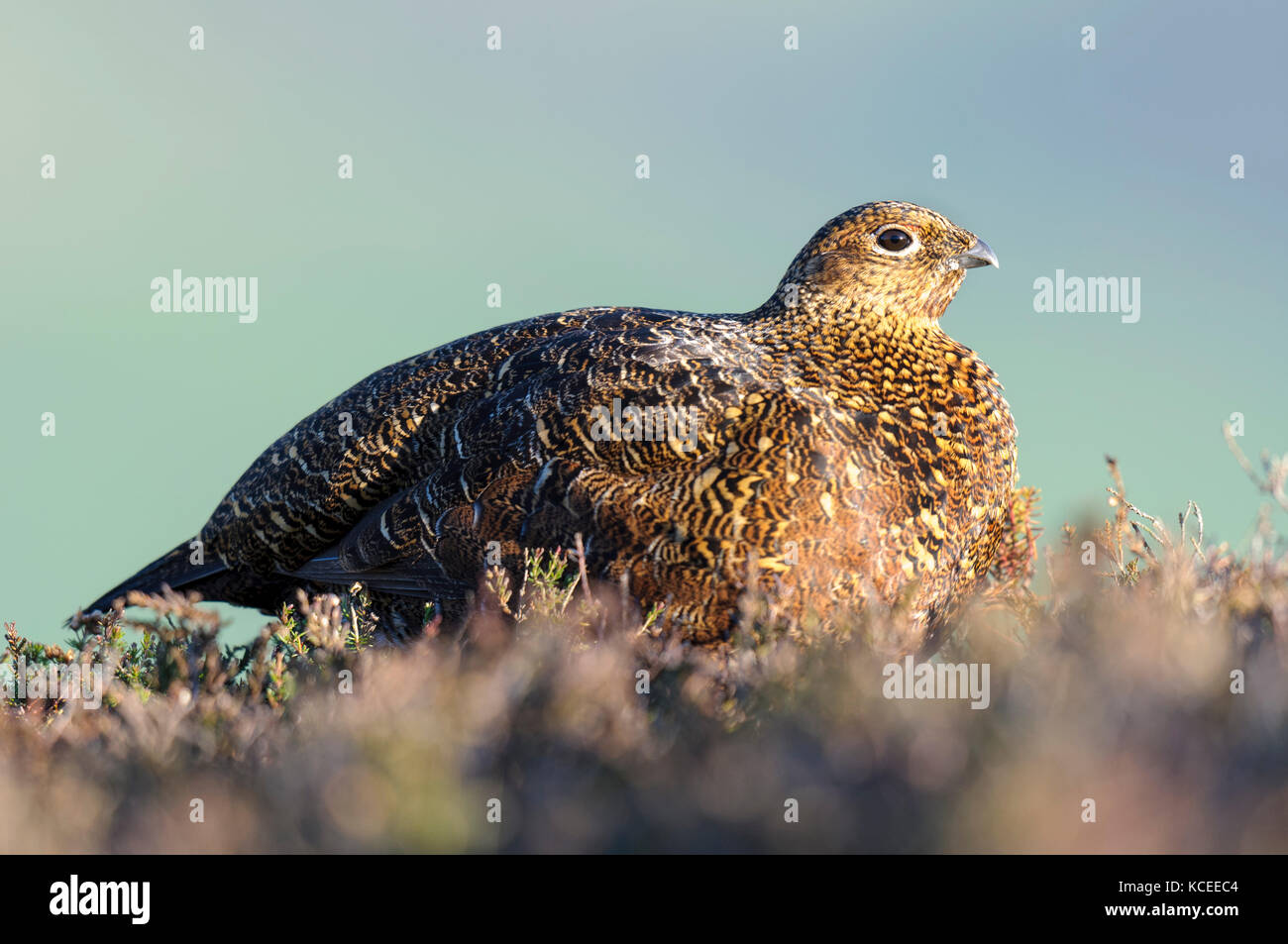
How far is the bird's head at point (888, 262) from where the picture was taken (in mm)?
5059

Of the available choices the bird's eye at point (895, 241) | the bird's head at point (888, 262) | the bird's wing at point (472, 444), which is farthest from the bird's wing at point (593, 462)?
the bird's eye at point (895, 241)

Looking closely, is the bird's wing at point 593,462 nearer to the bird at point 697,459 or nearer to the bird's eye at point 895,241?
the bird at point 697,459

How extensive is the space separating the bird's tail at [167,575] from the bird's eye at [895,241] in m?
3.79

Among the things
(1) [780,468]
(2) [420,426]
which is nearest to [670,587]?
(1) [780,468]

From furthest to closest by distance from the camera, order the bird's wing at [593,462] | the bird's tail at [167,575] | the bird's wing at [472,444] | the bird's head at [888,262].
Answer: the bird's tail at [167,575] → the bird's head at [888,262] → the bird's wing at [472,444] → the bird's wing at [593,462]

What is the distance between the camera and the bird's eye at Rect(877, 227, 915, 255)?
201 inches

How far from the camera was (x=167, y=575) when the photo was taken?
6062 mm

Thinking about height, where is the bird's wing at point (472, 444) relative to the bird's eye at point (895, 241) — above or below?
below

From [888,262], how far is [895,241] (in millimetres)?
115

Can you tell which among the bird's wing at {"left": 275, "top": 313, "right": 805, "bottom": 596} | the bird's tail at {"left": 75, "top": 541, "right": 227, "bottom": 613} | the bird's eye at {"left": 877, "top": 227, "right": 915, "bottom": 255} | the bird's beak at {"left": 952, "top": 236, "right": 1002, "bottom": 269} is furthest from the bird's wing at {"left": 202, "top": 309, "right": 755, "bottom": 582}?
the bird's beak at {"left": 952, "top": 236, "right": 1002, "bottom": 269}

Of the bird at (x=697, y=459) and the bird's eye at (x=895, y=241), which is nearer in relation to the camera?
the bird at (x=697, y=459)

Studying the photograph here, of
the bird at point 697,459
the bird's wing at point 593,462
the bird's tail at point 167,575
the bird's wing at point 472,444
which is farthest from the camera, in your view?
the bird's tail at point 167,575

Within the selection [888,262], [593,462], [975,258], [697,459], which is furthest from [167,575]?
[975,258]
